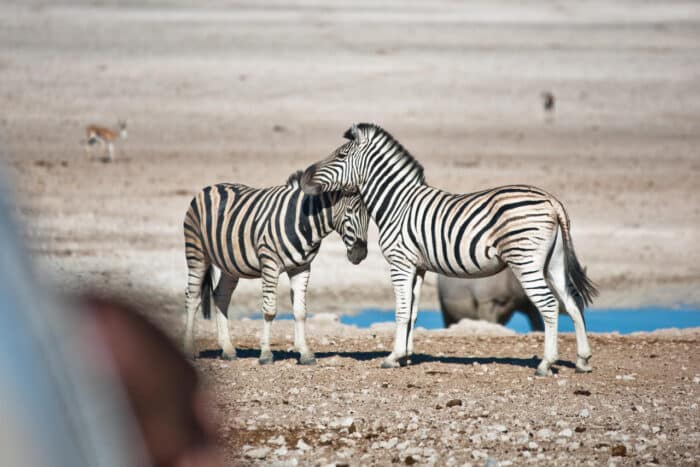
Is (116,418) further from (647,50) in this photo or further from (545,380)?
(647,50)

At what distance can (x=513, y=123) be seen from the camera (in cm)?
2588

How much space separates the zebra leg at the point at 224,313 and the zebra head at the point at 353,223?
914 millimetres

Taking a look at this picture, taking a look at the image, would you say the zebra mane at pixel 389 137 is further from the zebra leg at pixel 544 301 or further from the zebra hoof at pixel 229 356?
the zebra hoof at pixel 229 356

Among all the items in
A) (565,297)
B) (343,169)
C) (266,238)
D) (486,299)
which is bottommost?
(486,299)

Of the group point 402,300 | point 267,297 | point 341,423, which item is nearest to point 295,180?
point 267,297

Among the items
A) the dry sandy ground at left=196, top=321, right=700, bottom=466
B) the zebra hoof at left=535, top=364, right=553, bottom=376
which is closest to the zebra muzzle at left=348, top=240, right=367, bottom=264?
the dry sandy ground at left=196, top=321, right=700, bottom=466

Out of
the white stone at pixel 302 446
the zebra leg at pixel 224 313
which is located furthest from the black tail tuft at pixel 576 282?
the white stone at pixel 302 446

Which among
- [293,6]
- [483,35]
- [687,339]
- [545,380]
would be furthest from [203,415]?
[293,6]

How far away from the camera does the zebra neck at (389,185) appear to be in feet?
25.8

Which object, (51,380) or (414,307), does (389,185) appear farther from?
(51,380)

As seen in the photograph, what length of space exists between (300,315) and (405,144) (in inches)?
611

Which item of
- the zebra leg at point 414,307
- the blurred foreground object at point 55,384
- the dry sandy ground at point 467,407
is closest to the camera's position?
the blurred foreground object at point 55,384

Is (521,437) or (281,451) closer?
(281,451)

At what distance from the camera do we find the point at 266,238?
25.1ft
